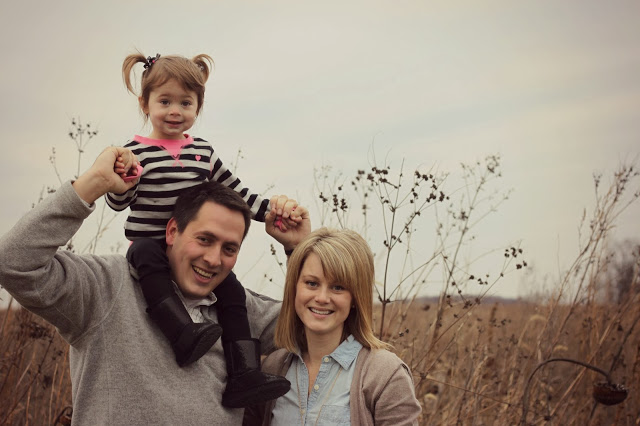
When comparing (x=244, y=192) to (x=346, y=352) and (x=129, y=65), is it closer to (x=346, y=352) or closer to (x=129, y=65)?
(x=129, y=65)

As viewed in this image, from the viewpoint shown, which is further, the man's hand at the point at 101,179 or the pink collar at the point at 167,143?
the pink collar at the point at 167,143

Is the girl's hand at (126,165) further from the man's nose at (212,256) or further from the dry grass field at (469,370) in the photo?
the dry grass field at (469,370)

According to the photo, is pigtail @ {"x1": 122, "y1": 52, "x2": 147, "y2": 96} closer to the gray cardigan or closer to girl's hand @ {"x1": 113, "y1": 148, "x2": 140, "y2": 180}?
girl's hand @ {"x1": 113, "y1": 148, "x2": 140, "y2": 180}

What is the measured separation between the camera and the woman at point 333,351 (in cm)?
249

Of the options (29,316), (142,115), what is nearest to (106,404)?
(142,115)

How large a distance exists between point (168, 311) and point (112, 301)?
21 cm

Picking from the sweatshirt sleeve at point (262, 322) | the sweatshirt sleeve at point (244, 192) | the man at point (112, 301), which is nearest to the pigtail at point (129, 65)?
the sweatshirt sleeve at point (244, 192)

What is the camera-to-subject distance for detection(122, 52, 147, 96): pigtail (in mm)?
3028

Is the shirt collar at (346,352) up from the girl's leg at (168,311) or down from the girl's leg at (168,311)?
down

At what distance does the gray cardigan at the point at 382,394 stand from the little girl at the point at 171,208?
0.95 feet

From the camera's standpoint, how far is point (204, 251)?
2.58 metres

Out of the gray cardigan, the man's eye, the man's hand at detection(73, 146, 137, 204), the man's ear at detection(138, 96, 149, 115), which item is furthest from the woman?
the man's ear at detection(138, 96, 149, 115)

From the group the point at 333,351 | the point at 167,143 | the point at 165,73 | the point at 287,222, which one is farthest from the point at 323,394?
the point at 165,73

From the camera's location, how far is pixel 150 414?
7.63 feet
